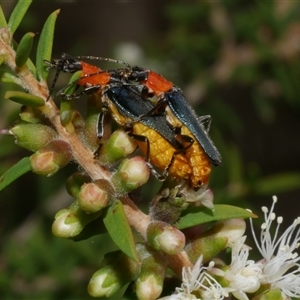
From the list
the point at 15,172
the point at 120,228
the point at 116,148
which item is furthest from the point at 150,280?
the point at 15,172

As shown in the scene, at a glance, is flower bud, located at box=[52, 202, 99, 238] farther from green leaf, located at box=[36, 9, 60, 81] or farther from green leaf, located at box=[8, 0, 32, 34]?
green leaf, located at box=[8, 0, 32, 34]

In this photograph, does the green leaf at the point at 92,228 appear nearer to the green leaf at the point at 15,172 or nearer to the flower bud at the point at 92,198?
the flower bud at the point at 92,198

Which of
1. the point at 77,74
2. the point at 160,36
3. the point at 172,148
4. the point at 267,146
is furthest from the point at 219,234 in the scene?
the point at 267,146

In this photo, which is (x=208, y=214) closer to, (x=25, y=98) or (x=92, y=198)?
(x=92, y=198)

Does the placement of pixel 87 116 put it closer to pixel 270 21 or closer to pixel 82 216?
pixel 82 216

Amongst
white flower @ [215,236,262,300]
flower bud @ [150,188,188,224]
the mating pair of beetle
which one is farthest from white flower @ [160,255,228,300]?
the mating pair of beetle

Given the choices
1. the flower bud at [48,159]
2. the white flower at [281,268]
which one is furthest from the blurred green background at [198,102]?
the flower bud at [48,159]
